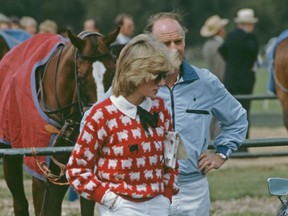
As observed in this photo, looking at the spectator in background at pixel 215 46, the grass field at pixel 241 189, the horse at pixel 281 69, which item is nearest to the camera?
the grass field at pixel 241 189

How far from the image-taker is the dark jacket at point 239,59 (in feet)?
54.9

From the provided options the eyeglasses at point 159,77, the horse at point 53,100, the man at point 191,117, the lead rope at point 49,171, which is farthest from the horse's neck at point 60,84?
the eyeglasses at point 159,77

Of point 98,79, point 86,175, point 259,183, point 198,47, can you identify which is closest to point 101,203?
point 86,175

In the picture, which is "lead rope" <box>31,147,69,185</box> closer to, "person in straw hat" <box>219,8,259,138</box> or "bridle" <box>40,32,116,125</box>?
"bridle" <box>40,32,116,125</box>

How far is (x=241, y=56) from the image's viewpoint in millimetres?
16844

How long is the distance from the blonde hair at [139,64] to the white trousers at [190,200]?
98 centimetres

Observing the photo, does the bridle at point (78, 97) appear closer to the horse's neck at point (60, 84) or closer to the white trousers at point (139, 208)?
the horse's neck at point (60, 84)

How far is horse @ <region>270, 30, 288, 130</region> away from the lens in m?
15.3

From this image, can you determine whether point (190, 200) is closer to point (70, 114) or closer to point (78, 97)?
point (78, 97)

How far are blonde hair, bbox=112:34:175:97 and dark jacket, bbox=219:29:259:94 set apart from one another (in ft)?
37.1

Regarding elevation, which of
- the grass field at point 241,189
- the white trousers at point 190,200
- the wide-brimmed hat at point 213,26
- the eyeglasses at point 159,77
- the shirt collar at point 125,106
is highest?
the eyeglasses at point 159,77

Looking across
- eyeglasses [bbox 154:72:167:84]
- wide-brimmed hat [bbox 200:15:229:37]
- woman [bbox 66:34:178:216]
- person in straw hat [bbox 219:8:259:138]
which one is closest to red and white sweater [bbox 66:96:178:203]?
woman [bbox 66:34:178:216]

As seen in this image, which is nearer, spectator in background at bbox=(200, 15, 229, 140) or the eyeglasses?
the eyeglasses

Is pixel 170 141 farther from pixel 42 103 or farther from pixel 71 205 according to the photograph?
pixel 71 205
